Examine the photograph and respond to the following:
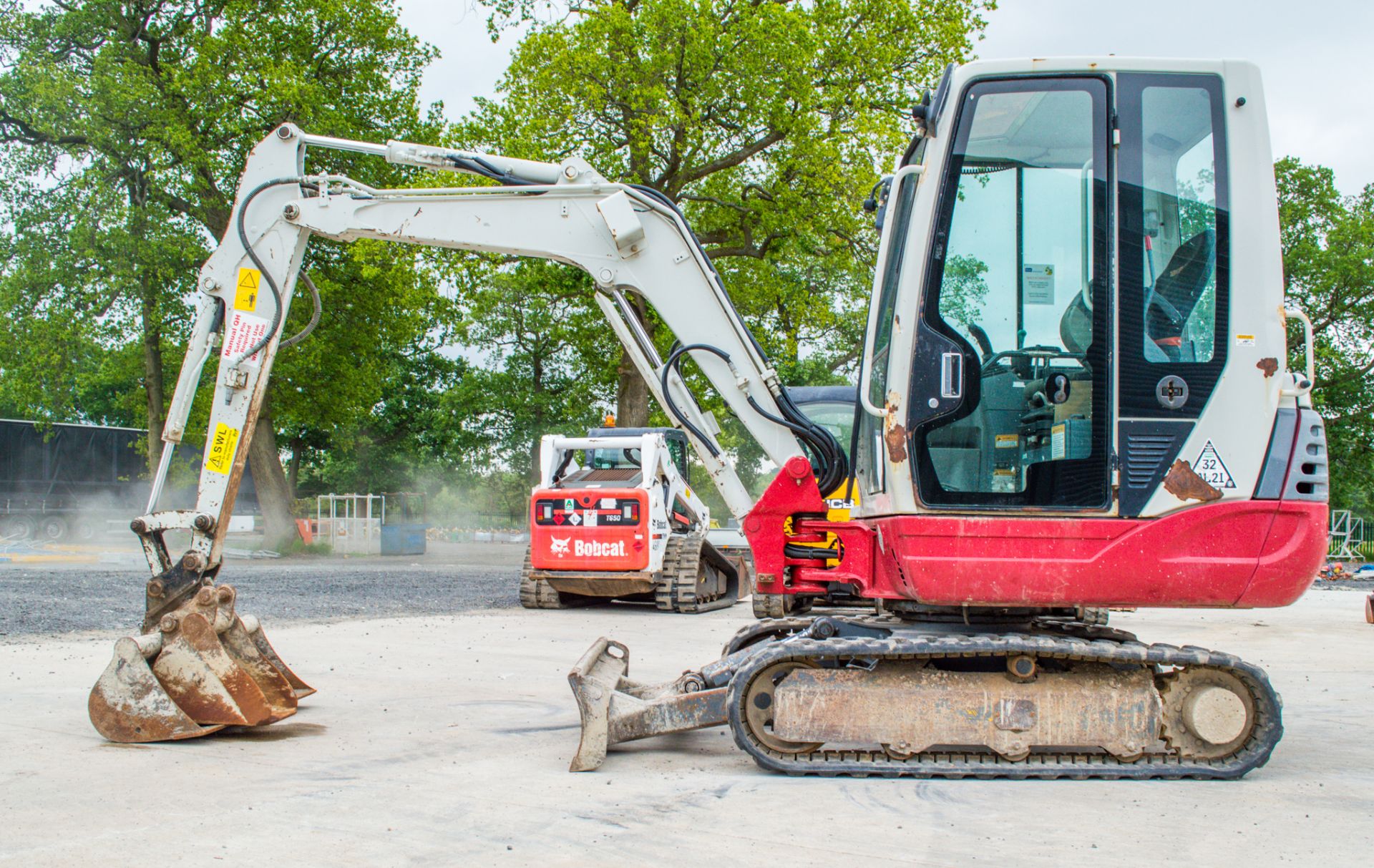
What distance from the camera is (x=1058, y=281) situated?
473 cm

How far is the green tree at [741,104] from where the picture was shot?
21.8 metres

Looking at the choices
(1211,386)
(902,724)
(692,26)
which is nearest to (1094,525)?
(1211,386)

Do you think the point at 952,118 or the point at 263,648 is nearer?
the point at 952,118

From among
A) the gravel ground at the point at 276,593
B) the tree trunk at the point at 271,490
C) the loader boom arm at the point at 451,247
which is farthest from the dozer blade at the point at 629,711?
the tree trunk at the point at 271,490

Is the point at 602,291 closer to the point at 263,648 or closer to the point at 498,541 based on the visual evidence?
the point at 263,648

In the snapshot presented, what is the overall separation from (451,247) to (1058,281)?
131 inches

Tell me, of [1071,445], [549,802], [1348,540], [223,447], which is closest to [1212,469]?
[1071,445]

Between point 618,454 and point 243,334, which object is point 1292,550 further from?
point 618,454

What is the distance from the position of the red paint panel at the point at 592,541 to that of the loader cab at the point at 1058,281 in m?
7.87

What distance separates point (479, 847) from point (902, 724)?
6.40 ft

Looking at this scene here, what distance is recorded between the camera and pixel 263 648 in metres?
6.23

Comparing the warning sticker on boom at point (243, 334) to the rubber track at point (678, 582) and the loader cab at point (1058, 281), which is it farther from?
the rubber track at point (678, 582)

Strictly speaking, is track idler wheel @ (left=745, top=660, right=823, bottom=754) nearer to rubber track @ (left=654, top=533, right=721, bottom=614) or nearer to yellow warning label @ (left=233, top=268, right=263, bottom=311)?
yellow warning label @ (left=233, top=268, right=263, bottom=311)

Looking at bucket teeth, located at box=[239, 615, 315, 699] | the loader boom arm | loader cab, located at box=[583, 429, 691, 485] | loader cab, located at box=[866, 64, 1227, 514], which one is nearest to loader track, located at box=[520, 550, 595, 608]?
loader cab, located at box=[583, 429, 691, 485]
